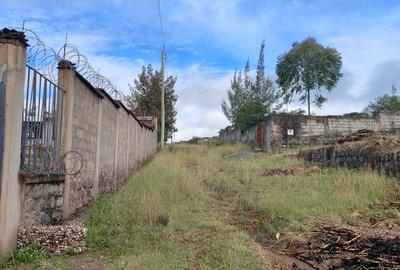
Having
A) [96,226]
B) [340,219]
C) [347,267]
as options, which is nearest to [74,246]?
[96,226]

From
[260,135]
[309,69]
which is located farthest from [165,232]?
[309,69]

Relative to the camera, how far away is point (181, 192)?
8.39 m

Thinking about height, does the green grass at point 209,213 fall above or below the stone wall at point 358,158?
below

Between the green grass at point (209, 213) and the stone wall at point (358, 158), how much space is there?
2.73 ft

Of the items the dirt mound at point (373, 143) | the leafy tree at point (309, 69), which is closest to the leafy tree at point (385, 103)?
the leafy tree at point (309, 69)

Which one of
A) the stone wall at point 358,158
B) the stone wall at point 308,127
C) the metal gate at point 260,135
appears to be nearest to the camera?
the stone wall at point 358,158

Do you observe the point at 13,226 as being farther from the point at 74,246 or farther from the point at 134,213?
the point at 134,213

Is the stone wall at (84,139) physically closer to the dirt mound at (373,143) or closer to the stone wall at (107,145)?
the stone wall at (107,145)

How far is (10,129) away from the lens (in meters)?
4.07

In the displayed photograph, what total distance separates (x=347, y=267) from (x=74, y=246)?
10.2ft

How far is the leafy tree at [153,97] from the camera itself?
3006 cm

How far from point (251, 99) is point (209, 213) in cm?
2390

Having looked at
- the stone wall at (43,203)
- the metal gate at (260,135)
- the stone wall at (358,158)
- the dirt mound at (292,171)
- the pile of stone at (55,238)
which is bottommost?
the pile of stone at (55,238)

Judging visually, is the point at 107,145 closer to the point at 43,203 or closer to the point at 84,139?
the point at 84,139
